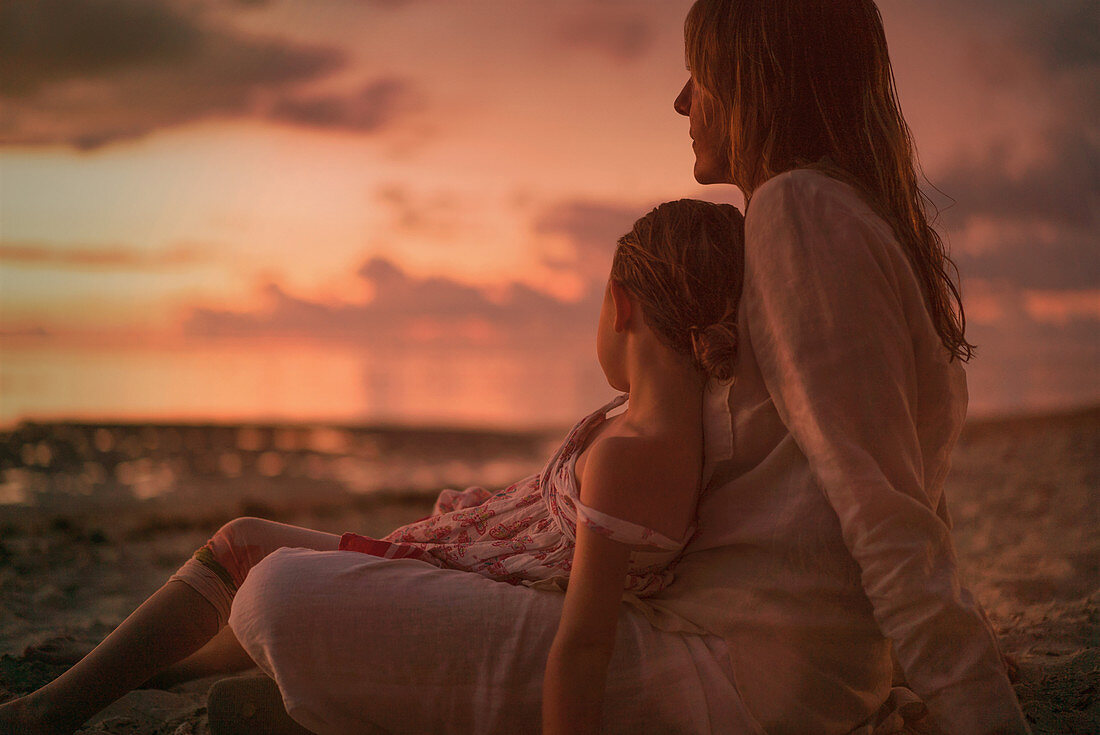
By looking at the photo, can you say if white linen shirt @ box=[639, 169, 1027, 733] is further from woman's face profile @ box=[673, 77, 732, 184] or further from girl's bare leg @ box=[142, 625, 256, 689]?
girl's bare leg @ box=[142, 625, 256, 689]

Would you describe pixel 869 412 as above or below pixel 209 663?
above

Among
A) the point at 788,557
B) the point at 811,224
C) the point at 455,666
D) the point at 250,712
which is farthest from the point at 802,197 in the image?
the point at 250,712

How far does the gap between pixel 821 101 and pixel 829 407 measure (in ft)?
2.29

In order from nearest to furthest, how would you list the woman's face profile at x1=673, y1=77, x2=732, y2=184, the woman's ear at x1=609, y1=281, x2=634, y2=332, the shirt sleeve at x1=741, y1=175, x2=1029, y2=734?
the shirt sleeve at x1=741, y1=175, x2=1029, y2=734 → the woman's ear at x1=609, y1=281, x2=634, y2=332 → the woman's face profile at x1=673, y1=77, x2=732, y2=184

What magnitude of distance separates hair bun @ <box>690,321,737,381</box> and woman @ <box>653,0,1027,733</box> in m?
0.05

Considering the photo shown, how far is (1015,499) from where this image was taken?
564cm

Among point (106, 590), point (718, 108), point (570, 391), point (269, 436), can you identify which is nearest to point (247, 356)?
point (570, 391)

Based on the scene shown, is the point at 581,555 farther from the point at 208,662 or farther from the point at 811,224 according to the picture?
the point at 208,662

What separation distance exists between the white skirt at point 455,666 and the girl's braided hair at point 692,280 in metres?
0.57

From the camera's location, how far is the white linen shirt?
4.94 feet

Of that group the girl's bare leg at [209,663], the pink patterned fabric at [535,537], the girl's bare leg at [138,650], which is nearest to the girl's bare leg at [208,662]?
the girl's bare leg at [209,663]

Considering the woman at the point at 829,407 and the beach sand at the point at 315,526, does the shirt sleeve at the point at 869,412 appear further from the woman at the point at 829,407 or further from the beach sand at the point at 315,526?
the beach sand at the point at 315,526

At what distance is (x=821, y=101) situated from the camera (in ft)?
5.92

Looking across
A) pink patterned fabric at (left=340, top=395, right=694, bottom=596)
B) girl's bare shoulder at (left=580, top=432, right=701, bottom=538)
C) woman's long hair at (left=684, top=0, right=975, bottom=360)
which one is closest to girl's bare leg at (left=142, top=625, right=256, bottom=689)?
pink patterned fabric at (left=340, top=395, right=694, bottom=596)
